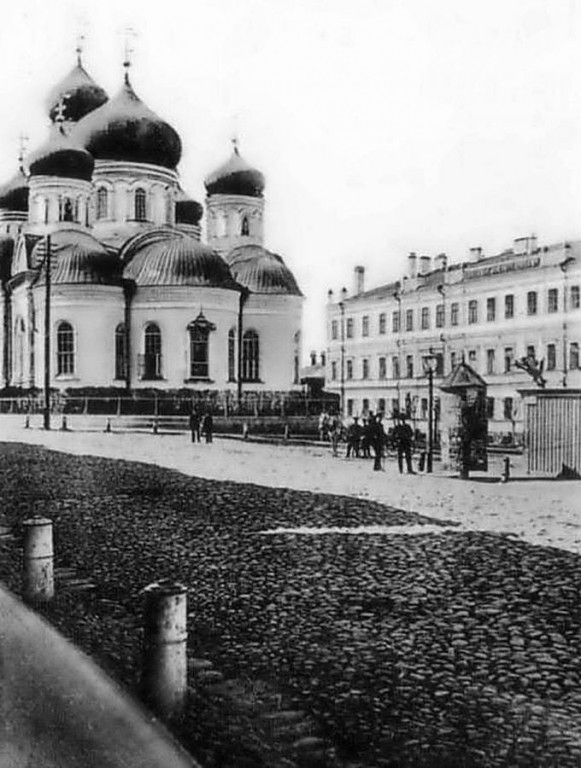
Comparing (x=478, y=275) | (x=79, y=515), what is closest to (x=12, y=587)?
(x=79, y=515)

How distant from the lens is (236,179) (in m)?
3.83

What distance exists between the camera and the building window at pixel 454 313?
3.49m

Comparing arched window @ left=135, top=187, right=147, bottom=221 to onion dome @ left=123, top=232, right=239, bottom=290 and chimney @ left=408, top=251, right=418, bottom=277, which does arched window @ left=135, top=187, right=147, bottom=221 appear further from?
chimney @ left=408, top=251, right=418, bottom=277

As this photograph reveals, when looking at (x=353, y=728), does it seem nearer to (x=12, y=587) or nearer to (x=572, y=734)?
(x=572, y=734)

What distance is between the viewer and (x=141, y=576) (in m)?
3.38

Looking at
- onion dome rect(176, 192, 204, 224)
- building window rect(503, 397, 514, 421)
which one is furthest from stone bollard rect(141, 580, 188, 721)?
onion dome rect(176, 192, 204, 224)

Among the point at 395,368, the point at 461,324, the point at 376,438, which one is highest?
the point at 461,324

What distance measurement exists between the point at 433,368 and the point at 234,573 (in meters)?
0.98

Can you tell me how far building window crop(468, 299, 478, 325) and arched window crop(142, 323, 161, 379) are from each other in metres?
11.1

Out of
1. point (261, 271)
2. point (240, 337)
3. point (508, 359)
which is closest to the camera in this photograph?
point (508, 359)

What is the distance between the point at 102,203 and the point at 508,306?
449 inches

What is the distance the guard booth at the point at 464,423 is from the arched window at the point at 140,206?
928 centimetres

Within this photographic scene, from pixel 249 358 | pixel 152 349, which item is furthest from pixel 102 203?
pixel 249 358

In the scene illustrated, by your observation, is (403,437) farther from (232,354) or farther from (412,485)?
(232,354)
